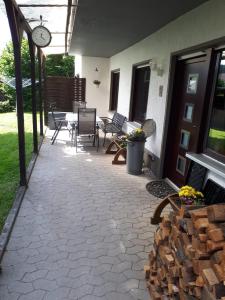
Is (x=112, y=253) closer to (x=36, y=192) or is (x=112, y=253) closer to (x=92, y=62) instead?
(x=36, y=192)

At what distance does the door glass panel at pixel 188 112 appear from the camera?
14.1 ft

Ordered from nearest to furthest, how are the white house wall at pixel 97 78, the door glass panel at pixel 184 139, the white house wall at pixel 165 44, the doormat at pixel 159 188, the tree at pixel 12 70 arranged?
the white house wall at pixel 165 44, the door glass panel at pixel 184 139, the doormat at pixel 159 188, the white house wall at pixel 97 78, the tree at pixel 12 70

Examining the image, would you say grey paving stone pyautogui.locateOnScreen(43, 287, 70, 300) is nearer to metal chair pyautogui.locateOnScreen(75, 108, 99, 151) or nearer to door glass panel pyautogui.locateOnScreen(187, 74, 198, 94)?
door glass panel pyautogui.locateOnScreen(187, 74, 198, 94)

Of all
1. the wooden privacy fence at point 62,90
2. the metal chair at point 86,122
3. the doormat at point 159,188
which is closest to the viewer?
the doormat at point 159,188

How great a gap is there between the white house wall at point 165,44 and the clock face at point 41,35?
6.97 ft

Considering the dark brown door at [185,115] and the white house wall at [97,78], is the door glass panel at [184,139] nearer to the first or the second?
the dark brown door at [185,115]

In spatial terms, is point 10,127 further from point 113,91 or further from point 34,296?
point 34,296

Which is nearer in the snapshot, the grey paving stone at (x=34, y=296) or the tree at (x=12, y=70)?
the grey paving stone at (x=34, y=296)

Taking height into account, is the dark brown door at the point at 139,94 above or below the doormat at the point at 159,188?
above

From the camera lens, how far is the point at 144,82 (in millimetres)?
6746

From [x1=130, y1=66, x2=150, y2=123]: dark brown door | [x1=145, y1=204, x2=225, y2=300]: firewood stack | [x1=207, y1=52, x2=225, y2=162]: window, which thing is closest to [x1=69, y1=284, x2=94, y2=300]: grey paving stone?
[x1=145, y1=204, x2=225, y2=300]: firewood stack

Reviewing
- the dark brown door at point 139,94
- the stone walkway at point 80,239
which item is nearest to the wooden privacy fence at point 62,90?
the dark brown door at point 139,94

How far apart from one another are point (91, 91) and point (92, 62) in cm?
113

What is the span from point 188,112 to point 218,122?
0.86 meters
